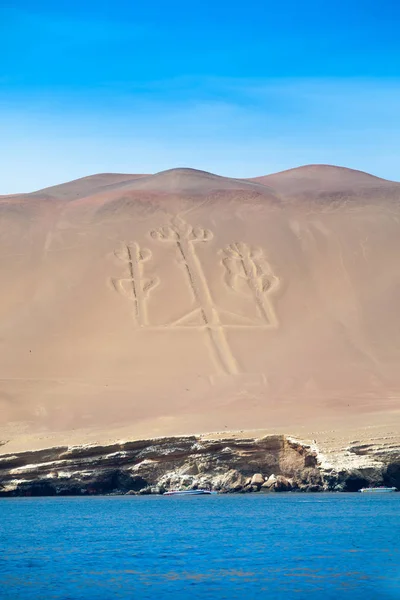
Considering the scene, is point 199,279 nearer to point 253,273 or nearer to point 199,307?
point 199,307

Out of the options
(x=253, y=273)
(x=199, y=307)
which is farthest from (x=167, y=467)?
(x=253, y=273)

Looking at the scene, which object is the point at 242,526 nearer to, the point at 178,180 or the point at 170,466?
the point at 170,466

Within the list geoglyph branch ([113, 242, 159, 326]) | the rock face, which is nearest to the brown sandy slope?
geoglyph branch ([113, 242, 159, 326])

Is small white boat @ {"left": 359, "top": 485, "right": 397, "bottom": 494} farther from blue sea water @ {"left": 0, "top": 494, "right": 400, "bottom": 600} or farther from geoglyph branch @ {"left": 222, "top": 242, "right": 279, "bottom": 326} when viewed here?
geoglyph branch @ {"left": 222, "top": 242, "right": 279, "bottom": 326}

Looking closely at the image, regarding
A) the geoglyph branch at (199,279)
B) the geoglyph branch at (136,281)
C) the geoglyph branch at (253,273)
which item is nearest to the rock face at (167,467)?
the geoglyph branch at (199,279)

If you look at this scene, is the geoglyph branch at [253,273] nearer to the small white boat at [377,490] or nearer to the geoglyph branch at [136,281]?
the geoglyph branch at [136,281]

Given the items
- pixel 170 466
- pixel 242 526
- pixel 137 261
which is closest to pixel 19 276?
pixel 137 261
